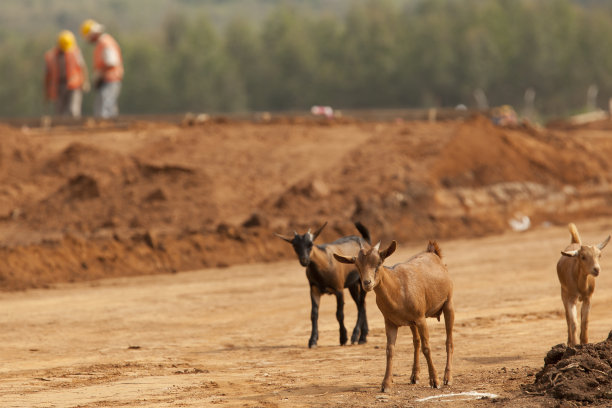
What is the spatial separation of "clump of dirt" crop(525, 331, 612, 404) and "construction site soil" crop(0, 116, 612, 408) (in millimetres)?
23

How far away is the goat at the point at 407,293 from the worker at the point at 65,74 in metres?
25.1

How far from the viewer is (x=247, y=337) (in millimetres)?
16625

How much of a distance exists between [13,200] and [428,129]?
11833 mm

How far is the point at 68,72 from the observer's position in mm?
35500

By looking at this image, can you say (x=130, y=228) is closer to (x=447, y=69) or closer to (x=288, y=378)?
(x=288, y=378)

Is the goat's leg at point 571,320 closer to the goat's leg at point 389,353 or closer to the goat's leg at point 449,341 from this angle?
the goat's leg at point 449,341

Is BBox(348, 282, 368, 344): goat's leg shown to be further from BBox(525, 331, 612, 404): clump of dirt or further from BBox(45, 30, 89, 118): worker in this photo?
BBox(45, 30, 89, 118): worker

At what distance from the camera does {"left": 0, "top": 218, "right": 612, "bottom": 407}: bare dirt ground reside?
12258 mm

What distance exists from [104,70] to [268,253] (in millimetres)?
12467

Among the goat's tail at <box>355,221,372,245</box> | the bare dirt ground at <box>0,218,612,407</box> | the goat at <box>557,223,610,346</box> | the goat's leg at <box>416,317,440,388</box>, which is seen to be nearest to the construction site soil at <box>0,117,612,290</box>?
the bare dirt ground at <box>0,218,612,407</box>

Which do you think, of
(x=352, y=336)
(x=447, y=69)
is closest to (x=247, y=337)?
(x=352, y=336)

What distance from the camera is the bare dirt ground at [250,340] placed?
40.2ft

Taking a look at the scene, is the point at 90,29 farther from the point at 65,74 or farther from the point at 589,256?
the point at 589,256

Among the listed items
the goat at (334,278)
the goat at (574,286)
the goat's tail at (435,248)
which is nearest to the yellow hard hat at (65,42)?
the goat at (334,278)
